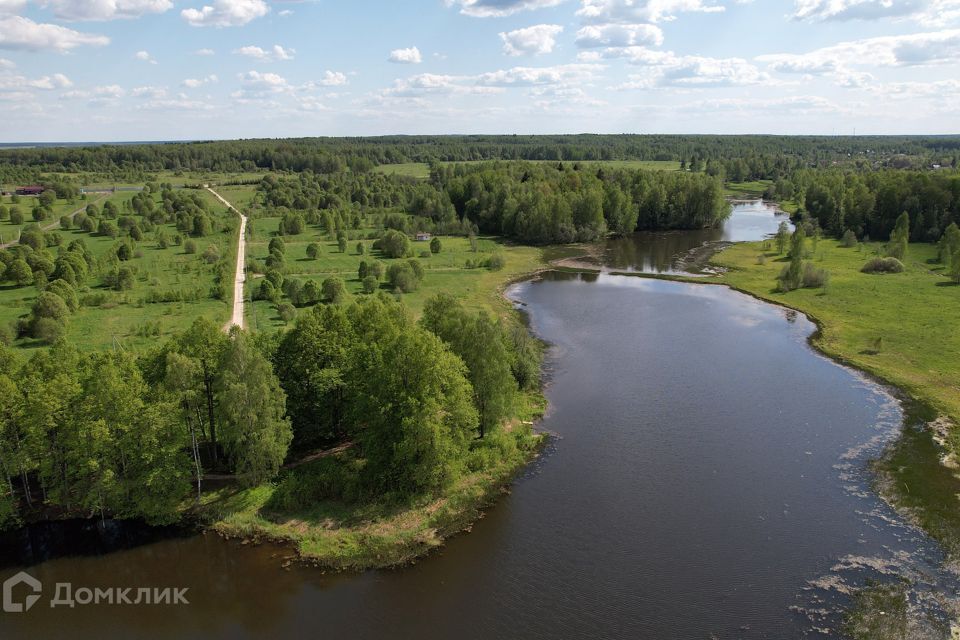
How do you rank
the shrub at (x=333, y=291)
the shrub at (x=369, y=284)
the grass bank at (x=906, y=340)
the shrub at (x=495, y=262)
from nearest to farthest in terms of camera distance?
the grass bank at (x=906, y=340) → the shrub at (x=333, y=291) → the shrub at (x=369, y=284) → the shrub at (x=495, y=262)

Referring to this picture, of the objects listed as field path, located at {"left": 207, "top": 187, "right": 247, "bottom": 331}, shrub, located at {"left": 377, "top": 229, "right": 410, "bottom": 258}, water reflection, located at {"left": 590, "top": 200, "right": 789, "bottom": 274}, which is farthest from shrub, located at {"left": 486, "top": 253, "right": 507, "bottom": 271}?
field path, located at {"left": 207, "top": 187, "right": 247, "bottom": 331}

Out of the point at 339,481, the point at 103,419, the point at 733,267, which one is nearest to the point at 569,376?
the point at 339,481

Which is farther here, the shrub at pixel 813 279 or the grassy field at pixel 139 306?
the shrub at pixel 813 279

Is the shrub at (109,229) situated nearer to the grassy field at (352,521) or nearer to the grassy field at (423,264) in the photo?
A: the grassy field at (423,264)

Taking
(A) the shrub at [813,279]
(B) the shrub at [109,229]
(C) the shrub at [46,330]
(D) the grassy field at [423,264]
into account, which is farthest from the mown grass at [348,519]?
(B) the shrub at [109,229]

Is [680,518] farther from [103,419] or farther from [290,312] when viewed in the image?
[290,312]
